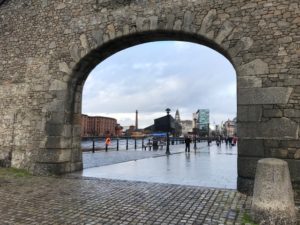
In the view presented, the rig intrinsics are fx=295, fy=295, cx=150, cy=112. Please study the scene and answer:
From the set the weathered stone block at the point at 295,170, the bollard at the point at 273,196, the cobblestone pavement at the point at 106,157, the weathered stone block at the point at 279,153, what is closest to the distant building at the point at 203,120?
the cobblestone pavement at the point at 106,157

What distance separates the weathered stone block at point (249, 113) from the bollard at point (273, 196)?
7.68 ft

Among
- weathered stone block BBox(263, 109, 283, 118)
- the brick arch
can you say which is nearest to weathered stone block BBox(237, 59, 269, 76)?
the brick arch

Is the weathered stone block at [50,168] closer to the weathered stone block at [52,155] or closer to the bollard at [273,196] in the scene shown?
the weathered stone block at [52,155]

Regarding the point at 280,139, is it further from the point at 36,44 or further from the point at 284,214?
the point at 36,44

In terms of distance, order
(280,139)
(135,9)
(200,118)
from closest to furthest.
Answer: (280,139) < (135,9) < (200,118)

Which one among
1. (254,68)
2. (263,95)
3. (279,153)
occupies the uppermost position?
(254,68)

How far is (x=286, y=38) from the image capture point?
664 cm

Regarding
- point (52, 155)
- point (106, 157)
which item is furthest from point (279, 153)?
point (106, 157)

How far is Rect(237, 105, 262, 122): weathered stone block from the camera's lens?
6.71 m

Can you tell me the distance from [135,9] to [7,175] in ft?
19.8

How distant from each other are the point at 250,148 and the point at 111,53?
5.08 meters

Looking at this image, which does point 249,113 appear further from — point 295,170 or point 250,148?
point 295,170

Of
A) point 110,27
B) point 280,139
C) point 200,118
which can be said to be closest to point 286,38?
point 280,139

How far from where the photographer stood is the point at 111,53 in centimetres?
925
